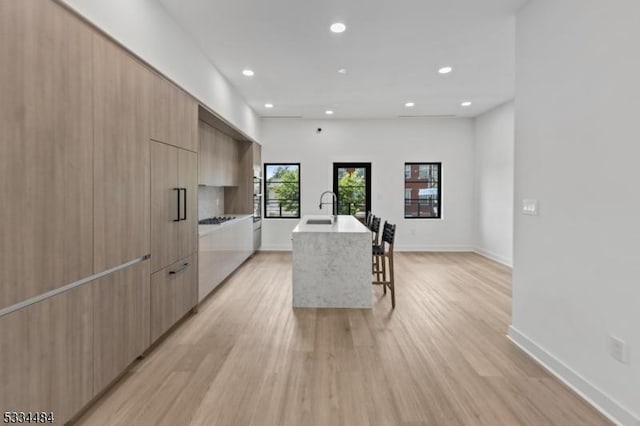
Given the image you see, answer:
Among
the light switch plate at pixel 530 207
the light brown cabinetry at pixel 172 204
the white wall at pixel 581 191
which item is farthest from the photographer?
the light brown cabinetry at pixel 172 204

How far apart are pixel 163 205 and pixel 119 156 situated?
712 millimetres

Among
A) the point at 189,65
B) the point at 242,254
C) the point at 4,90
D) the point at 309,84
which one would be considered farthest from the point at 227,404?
the point at 309,84

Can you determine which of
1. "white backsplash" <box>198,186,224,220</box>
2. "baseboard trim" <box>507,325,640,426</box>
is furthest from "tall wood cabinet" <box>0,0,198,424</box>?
"baseboard trim" <box>507,325,640,426</box>

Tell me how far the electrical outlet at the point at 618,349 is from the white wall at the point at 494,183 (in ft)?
14.5

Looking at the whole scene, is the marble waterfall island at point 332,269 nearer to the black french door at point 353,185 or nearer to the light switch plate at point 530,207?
the light switch plate at point 530,207

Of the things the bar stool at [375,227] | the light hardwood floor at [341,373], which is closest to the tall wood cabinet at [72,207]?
the light hardwood floor at [341,373]

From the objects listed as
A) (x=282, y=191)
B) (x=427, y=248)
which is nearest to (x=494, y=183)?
(x=427, y=248)

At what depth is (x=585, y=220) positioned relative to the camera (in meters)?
2.15

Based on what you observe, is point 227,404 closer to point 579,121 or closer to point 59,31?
point 59,31

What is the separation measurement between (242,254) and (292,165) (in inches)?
106

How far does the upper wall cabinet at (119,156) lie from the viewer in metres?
2.05

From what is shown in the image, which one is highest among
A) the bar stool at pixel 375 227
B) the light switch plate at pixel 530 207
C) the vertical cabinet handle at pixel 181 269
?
the light switch plate at pixel 530 207

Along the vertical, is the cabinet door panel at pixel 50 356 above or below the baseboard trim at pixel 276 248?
above

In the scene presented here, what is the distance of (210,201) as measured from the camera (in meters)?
5.63
